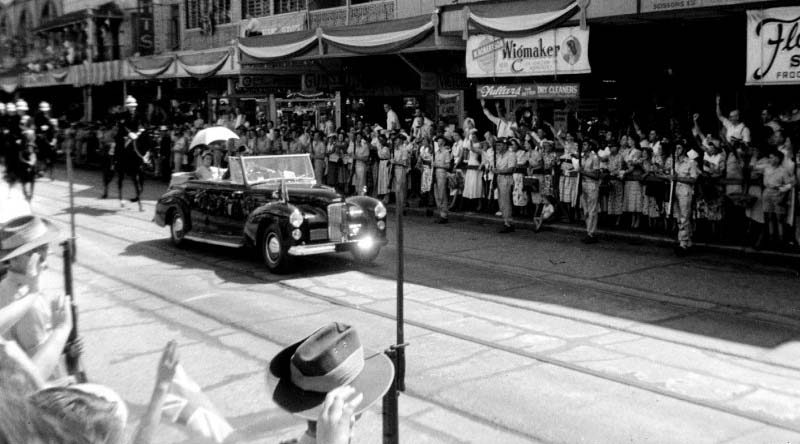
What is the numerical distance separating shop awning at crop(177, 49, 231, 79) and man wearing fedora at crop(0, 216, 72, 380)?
67.1 feet

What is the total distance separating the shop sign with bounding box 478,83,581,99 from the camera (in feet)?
51.9

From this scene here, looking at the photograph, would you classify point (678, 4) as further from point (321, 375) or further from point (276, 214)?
point (321, 375)

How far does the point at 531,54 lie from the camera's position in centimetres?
1617

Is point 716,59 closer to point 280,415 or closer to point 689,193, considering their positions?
point 689,193

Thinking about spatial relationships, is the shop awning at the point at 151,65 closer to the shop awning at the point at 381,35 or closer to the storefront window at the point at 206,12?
the storefront window at the point at 206,12

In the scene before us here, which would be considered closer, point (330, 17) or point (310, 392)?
point (310, 392)

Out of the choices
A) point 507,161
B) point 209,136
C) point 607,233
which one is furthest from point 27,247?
point 209,136

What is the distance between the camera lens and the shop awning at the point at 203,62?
2489 cm

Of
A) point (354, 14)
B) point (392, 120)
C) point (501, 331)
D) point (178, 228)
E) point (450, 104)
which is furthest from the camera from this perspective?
point (354, 14)

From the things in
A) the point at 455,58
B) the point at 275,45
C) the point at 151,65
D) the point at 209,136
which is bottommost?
the point at 209,136

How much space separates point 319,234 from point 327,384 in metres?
8.98

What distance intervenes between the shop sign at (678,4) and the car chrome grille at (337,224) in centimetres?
617

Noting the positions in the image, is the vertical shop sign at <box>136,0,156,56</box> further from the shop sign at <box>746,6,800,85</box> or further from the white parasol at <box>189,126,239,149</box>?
the shop sign at <box>746,6,800,85</box>

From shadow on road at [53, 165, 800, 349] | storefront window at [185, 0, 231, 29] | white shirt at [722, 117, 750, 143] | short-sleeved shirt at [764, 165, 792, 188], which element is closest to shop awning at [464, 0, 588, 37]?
white shirt at [722, 117, 750, 143]
